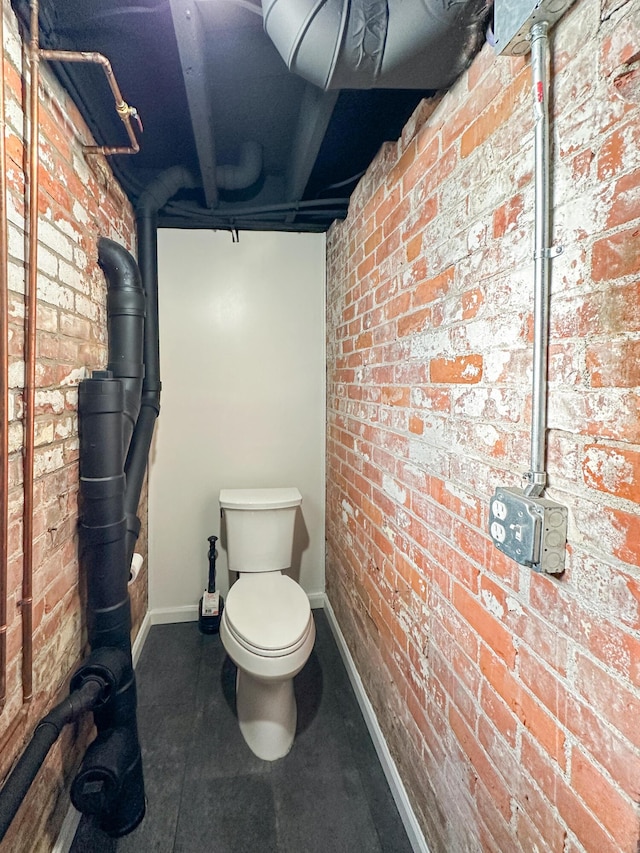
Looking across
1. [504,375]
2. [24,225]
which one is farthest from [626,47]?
[24,225]

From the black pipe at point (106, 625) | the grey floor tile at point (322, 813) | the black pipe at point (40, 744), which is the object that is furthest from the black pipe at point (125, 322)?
the grey floor tile at point (322, 813)

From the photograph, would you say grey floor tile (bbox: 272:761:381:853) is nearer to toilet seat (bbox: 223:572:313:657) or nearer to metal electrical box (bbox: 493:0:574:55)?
toilet seat (bbox: 223:572:313:657)

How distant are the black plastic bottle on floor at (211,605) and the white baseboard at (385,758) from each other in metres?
0.73

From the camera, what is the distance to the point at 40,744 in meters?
1.04

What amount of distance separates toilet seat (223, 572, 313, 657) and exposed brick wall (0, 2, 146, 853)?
23.1 inches

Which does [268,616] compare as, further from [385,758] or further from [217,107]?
[217,107]

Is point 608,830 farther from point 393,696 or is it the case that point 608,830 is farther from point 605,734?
point 393,696

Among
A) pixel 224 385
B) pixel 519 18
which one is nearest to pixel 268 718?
pixel 224 385

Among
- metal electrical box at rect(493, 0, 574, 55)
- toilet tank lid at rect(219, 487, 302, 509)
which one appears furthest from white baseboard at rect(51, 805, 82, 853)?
metal electrical box at rect(493, 0, 574, 55)

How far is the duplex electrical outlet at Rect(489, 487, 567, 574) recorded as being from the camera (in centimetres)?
73

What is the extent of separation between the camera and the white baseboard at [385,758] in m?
1.30

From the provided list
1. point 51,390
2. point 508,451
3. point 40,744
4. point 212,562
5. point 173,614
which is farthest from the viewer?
point 173,614

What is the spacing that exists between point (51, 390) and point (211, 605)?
1.65m

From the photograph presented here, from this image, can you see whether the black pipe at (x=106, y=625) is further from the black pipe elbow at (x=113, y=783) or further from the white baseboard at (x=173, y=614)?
the white baseboard at (x=173, y=614)
